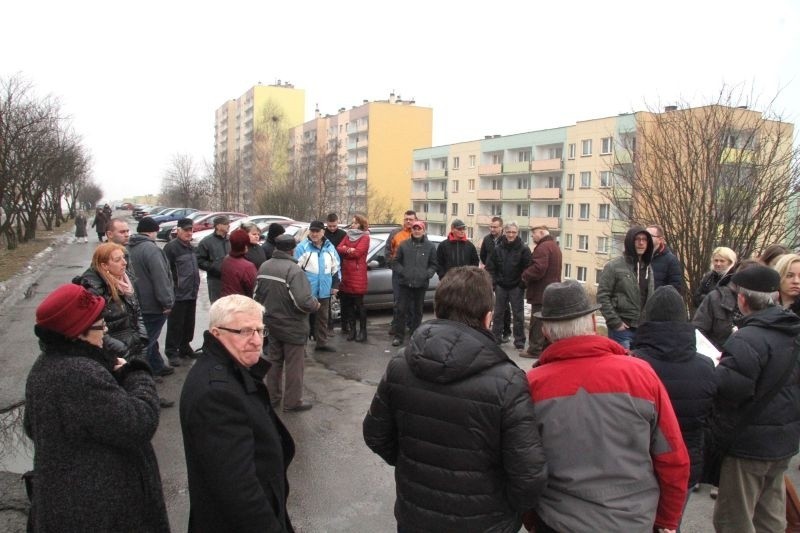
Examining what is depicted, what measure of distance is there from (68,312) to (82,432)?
1.58 feet

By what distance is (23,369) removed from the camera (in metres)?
7.58

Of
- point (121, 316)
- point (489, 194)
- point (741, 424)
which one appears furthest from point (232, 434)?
point (489, 194)

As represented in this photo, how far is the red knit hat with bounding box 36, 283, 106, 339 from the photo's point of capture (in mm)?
2379

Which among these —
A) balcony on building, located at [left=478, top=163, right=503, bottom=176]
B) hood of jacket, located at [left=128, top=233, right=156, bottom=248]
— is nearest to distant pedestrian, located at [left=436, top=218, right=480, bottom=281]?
hood of jacket, located at [left=128, top=233, right=156, bottom=248]

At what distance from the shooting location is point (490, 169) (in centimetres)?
7231

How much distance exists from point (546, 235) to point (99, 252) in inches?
218

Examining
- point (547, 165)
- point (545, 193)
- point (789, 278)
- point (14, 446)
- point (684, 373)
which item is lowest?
point (14, 446)

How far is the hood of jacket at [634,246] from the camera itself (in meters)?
5.89

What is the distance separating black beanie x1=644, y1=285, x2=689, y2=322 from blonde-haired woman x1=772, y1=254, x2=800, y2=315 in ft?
6.22

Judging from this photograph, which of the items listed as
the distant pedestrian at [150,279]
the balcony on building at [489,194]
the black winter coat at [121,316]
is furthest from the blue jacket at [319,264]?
the balcony on building at [489,194]

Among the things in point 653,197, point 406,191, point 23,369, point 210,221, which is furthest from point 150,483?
point 406,191

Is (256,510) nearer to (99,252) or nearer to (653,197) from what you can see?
(99,252)

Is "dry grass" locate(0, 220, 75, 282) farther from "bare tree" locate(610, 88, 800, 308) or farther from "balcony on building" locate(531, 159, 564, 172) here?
"balcony on building" locate(531, 159, 564, 172)

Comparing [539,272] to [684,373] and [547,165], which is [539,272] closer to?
[684,373]
